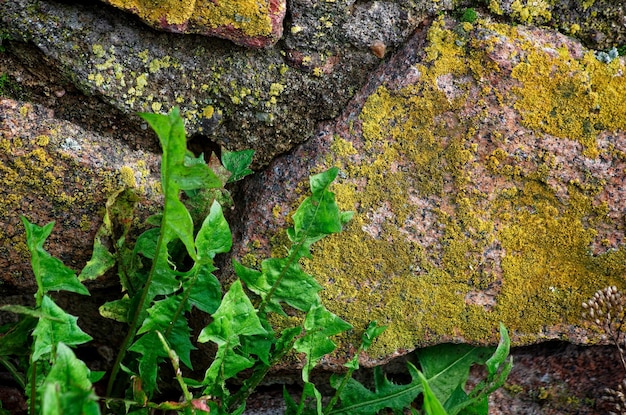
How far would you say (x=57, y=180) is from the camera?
1748mm

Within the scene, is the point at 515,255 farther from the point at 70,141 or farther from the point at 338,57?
the point at 70,141

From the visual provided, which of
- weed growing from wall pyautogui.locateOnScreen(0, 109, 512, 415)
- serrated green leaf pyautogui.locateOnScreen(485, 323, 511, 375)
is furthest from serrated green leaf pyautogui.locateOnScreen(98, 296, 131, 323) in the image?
serrated green leaf pyautogui.locateOnScreen(485, 323, 511, 375)

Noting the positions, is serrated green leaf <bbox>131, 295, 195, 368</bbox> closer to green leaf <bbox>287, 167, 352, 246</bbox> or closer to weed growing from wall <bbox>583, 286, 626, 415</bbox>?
green leaf <bbox>287, 167, 352, 246</bbox>

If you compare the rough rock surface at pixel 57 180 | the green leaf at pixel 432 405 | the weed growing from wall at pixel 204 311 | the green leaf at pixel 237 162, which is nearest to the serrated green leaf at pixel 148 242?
the weed growing from wall at pixel 204 311

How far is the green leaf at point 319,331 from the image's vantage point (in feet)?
5.64

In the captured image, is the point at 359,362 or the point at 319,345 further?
the point at 359,362

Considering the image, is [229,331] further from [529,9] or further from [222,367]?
[529,9]

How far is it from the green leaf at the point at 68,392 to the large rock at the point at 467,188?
712 millimetres

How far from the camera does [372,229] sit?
6.24ft

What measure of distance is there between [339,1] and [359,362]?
40.0 inches

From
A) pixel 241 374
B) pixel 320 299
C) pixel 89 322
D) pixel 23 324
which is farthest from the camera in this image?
pixel 89 322

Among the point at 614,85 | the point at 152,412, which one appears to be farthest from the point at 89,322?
the point at 614,85

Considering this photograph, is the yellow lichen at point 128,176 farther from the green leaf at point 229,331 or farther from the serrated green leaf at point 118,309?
the green leaf at point 229,331

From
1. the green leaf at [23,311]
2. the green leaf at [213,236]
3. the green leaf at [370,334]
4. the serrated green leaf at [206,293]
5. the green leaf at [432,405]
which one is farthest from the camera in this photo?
the green leaf at [370,334]
